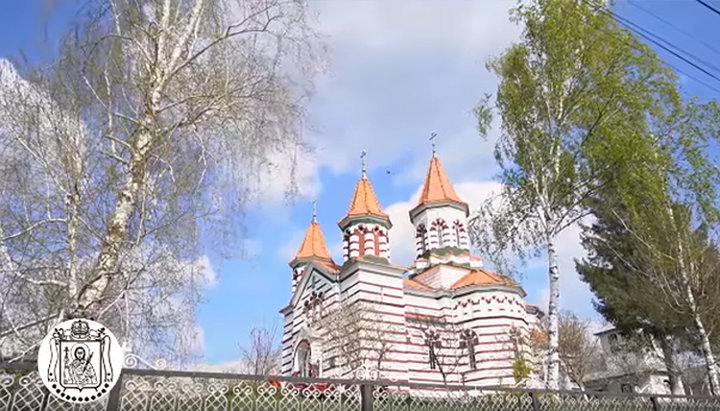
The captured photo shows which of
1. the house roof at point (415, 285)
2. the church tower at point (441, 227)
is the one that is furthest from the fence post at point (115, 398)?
the church tower at point (441, 227)

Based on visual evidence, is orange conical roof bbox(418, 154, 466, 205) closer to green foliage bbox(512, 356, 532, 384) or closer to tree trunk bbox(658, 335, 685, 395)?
green foliage bbox(512, 356, 532, 384)

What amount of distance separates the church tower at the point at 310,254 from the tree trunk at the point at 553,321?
1892 centimetres

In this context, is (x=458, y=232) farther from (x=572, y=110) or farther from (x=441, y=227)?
(x=572, y=110)

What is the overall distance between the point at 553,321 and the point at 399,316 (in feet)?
42.3

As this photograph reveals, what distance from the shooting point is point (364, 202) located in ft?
92.1

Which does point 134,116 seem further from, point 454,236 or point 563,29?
point 454,236

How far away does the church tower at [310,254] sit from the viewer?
30234 mm

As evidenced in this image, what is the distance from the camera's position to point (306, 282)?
2670 cm

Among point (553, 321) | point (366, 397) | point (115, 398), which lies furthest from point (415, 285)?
point (115, 398)

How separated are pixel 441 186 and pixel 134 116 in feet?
83.5

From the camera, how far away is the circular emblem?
4211 millimetres

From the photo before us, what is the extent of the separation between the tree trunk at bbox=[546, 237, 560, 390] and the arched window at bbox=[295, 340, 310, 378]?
622 inches

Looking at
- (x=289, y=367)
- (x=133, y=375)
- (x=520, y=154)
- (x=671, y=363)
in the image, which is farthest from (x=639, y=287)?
(x=133, y=375)

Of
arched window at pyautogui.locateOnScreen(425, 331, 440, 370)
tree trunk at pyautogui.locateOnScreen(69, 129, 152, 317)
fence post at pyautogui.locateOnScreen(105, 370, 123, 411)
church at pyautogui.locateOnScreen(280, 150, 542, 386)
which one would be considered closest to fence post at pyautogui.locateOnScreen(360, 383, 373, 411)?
fence post at pyautogui.locateOnScreen(105, 370, 123, 411)
